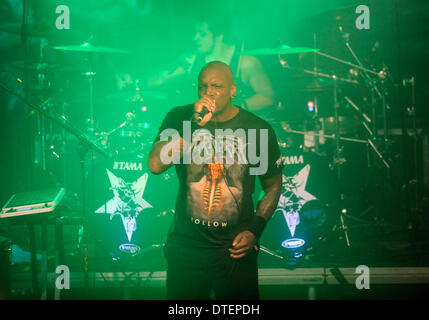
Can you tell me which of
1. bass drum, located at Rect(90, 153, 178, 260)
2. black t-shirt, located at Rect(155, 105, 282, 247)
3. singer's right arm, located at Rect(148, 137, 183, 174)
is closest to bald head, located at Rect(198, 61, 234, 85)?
black t-shirt, located at Rect(155, 105, 282, 247)

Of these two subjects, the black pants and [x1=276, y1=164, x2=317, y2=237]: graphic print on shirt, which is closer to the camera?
the black pants

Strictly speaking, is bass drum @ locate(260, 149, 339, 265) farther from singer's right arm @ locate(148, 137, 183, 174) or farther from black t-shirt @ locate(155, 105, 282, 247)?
singer's right arm @ locate(148, 137, 183, 174)

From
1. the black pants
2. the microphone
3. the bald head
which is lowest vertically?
the black pants

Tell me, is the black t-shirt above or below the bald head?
below

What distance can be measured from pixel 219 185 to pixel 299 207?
2.32 metres

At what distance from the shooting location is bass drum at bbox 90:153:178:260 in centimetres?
486

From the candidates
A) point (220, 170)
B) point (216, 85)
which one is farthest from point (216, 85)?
point (220, 170)

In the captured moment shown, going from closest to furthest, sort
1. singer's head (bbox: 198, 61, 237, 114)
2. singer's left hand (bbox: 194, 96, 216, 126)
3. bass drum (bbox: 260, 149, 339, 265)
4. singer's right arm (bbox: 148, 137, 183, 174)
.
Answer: singer's left hand (bbox: 194, 96, 216, 126) < singer's right arm (bbox: 148, 137, 183, 174) < singer's head (bbox: 198, 61, 237, 114) < bass drum (bbox: 260, 149, 339, 265)

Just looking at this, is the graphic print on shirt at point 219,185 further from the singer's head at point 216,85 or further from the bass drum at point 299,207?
the bass drum at point 299,207

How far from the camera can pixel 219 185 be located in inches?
107

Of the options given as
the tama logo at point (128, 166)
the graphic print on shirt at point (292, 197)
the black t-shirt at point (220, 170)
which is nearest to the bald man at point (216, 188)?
the black t-shirt at point (220, 170)

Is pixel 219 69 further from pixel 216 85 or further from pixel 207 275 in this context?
pixel 207 275
